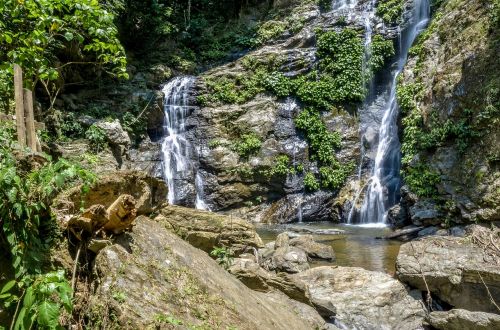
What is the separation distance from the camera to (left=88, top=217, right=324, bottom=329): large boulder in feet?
8.33

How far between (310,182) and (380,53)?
21.7 ft

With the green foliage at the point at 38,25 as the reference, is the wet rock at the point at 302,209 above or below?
below

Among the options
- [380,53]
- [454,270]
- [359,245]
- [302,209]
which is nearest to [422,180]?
[359,245]

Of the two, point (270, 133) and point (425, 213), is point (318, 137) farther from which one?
point (425, 213)

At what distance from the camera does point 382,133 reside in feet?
53.5

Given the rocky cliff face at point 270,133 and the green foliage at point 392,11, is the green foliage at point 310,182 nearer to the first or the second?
the rocky cliff face at point 270,133

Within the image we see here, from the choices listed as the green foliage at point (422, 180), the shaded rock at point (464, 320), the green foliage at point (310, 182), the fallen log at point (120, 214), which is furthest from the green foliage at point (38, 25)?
the green foliage at point (310, 182)

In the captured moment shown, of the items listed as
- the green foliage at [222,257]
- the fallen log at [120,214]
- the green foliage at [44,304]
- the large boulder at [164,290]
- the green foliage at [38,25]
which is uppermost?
the green foliage at [38,25]

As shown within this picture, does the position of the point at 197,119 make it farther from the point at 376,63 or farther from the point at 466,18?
the point at 466,18

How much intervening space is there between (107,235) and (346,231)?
1070 cm

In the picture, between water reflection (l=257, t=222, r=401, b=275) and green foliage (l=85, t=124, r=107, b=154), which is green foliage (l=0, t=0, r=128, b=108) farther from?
green foliage (l=85, t=124, r=107, b=154)

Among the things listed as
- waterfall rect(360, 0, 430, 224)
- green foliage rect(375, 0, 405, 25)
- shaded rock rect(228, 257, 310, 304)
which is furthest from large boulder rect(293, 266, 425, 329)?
green foliage rect(375, 0, 405, 25)

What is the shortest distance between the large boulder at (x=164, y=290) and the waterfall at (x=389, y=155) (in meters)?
11.3

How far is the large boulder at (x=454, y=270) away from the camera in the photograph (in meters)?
5.65
